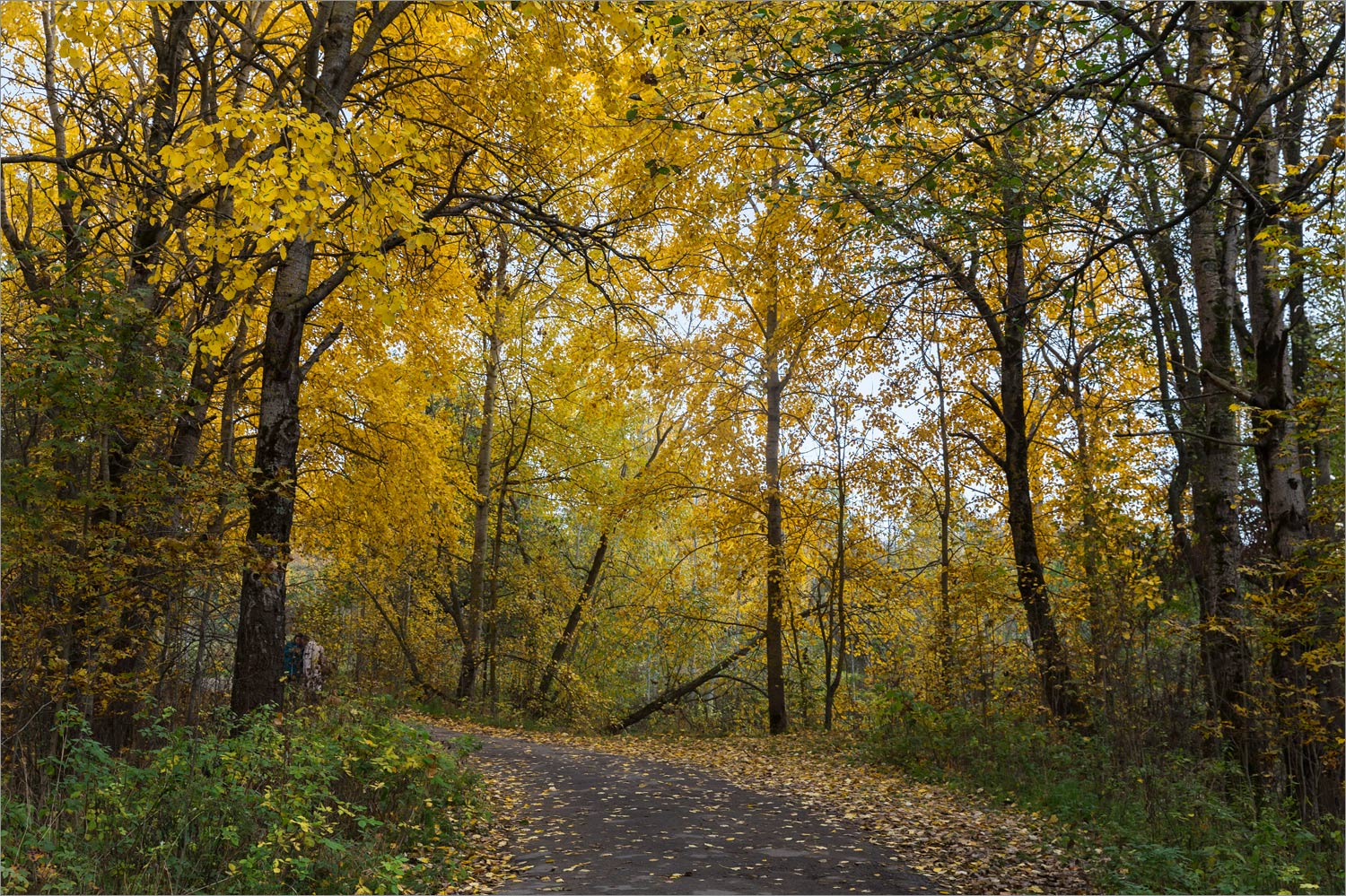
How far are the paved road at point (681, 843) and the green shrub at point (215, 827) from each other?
91 centimetres

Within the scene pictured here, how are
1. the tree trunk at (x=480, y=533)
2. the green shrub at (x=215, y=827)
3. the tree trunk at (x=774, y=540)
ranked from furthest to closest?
the tree trunk at (x=480, y=533)
the tree trunk at (x=774, y=540)
the green shrub at (x=215, y=827)

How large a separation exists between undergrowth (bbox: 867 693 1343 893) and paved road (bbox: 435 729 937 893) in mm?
1520

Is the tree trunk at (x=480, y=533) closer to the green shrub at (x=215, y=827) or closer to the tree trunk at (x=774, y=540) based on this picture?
the tree trunk at (x=774, y=540)

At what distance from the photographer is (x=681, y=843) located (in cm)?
661

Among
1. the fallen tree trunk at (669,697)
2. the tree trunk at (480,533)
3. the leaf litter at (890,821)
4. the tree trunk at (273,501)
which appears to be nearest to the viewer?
the leaf litter at (890,821)

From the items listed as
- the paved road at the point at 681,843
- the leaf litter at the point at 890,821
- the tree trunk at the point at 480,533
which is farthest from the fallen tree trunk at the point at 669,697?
the paved road at the point at 681,843

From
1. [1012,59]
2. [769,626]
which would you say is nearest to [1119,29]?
[1012,59]

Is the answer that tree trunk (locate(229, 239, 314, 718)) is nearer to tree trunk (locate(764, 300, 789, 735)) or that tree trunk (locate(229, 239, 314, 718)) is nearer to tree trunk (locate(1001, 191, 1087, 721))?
tree trunk (locate(1001, 191, 1087, 721))

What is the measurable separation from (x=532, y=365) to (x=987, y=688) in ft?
35.1

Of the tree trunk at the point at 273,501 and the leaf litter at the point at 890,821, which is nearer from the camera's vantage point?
the leaf litter at the point at 890,821

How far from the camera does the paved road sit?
5629mm

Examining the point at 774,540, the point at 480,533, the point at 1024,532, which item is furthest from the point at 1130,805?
the point at 480,533

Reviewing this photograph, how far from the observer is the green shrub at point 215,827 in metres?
4.32

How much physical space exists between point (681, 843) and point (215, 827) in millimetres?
3181
